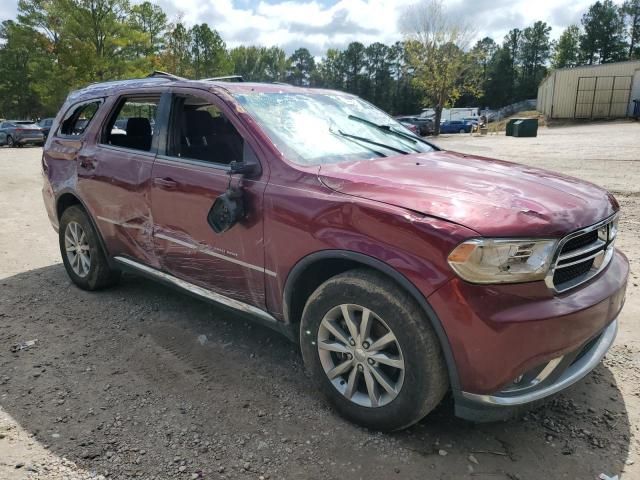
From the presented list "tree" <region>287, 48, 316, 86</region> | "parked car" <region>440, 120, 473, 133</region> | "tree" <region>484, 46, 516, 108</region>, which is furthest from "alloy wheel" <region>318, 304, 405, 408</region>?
"tree" <region>287, 48, 316, 86</region>

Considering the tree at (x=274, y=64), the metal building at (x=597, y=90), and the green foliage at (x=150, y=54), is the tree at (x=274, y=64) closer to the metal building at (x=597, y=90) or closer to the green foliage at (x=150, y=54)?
the green foliage at (x=150, y=54)

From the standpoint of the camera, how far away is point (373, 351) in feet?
8.39

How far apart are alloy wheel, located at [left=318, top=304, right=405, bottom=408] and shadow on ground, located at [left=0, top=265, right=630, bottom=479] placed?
225 millimetres

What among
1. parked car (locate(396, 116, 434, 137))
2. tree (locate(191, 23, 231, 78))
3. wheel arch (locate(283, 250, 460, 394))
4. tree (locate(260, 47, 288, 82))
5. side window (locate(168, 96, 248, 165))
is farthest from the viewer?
tree (locate(260, 47, 288, 82))

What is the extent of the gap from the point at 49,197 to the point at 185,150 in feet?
6.73

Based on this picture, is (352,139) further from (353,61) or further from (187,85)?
(353,61)

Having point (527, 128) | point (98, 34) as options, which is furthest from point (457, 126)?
point (98, 34)

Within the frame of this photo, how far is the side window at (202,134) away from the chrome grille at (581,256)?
1.95 m

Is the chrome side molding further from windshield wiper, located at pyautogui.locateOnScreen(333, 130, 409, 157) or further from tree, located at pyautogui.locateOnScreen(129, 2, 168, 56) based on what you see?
tree, located at pyautogui.locateOnScreen(129, 2, 168, 56)

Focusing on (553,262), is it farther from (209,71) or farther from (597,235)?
(209,71)

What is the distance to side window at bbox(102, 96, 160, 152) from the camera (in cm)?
417

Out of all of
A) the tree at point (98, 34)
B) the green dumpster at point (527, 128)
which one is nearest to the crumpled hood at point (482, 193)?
the green dumpster at point (527, 128)

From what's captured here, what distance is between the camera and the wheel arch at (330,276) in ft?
7.56

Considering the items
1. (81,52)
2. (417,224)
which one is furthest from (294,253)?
(81,52)
